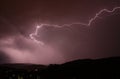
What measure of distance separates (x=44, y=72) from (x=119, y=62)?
905 centimetres

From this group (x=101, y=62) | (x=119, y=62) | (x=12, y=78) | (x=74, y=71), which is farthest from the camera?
(x=12, y=78)

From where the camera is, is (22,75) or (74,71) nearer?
(74,71)

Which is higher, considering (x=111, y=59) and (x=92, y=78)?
(x=111, y=59)

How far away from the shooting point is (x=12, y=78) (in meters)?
29.4

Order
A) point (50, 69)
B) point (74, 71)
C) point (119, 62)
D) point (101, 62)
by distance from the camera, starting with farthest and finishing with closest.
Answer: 1. point (50, 69)
2. point (74, 71)
3. point (101, 62)
4. point (119, 62)

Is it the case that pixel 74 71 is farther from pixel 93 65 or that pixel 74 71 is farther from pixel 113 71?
pixel 113 71

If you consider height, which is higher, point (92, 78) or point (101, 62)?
point (101, 62)

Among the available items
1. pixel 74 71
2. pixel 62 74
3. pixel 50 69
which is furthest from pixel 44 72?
pixel 74 71

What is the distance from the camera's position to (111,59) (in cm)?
1748

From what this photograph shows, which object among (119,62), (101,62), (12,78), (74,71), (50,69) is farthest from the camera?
(12,78)

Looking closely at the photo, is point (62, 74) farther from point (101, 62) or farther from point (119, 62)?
point (119, 62)

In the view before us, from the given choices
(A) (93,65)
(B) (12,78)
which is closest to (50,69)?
(A) (93,65)

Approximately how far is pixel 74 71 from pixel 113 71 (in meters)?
4.10

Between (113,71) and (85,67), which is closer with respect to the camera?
(113,71)
